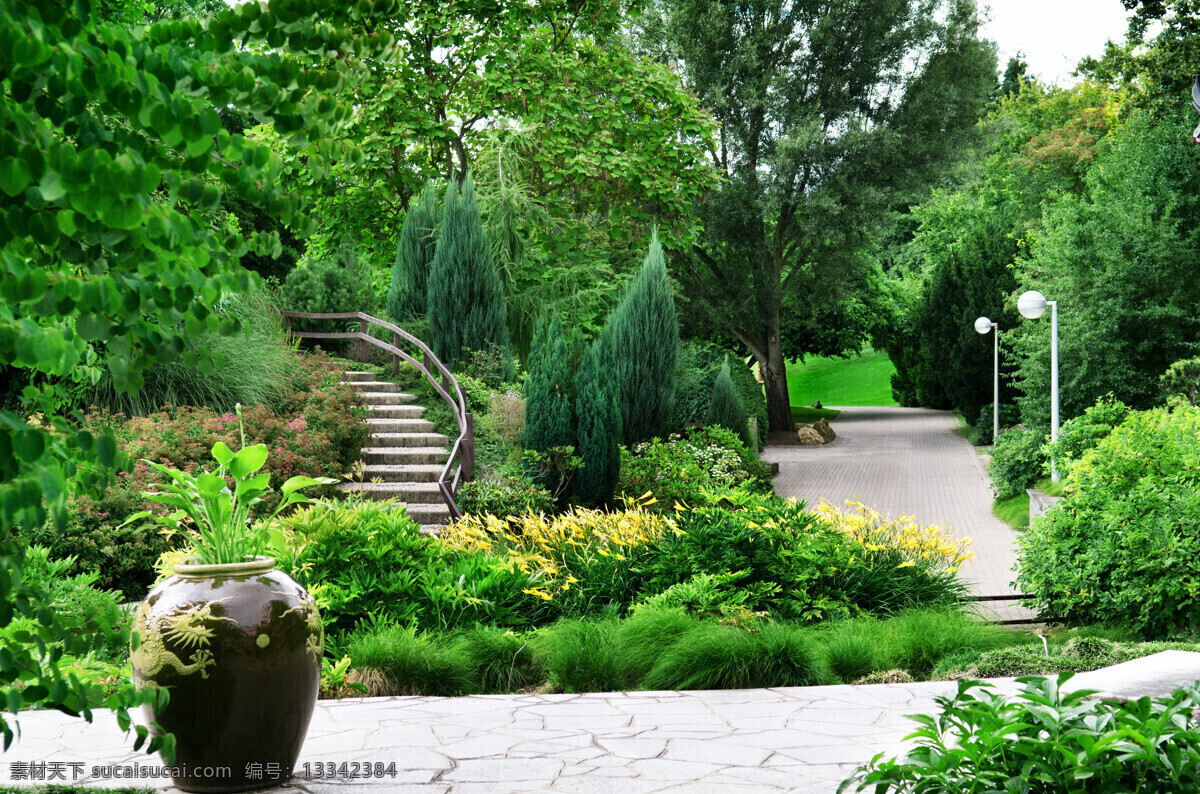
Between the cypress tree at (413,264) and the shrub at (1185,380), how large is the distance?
1167 cm

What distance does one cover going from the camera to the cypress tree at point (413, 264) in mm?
15742

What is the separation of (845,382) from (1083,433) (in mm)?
40386

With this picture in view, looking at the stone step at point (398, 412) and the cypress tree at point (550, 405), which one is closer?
the cypress tree at point (550, 405)

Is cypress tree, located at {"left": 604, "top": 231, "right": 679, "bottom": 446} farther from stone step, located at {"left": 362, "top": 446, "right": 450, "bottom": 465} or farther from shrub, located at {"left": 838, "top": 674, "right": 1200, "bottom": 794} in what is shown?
shrub, located at {"left": 838, "top": 674, "right": 1200, "bottom": 794}

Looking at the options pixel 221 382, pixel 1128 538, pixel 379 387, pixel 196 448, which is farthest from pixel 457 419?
pixel 1128 538

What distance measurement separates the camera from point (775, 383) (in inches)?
1072

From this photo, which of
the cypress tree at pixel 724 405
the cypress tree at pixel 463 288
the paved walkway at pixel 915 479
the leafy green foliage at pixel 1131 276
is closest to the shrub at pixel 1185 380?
the leafy green foliage at pixel 1131 276

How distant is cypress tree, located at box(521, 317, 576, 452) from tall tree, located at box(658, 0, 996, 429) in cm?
1164

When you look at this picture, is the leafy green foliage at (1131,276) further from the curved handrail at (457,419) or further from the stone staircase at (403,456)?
the stone staircase at (403,456)

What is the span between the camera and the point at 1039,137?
2870 centimetres

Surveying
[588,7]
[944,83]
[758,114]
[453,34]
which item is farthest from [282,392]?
[944,83]

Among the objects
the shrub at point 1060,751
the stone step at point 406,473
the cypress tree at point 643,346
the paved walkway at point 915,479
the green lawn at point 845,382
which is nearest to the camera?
the shrub at point 1060,751

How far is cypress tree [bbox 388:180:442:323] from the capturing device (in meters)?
15.7

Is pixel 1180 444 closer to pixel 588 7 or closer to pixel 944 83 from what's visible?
pixel 588 7
